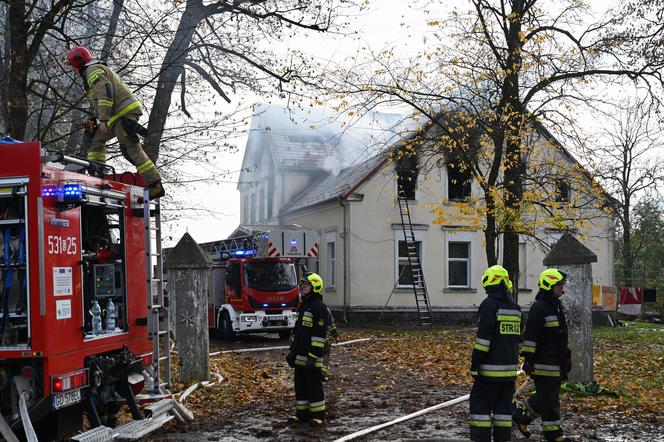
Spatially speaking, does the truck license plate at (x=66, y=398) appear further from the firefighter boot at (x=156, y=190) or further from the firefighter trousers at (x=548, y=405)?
the firefighter trousers at (x=548, y=405)

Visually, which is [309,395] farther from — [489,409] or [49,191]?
[49,191]

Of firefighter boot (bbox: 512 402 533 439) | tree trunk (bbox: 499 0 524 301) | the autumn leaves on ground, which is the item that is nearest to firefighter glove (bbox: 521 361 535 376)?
firefighter boot (bbox: 512 402 533 439)

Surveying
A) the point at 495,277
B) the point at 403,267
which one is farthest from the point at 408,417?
the point at 403,267

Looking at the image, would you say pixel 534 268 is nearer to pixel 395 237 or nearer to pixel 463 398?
pixel 395 237

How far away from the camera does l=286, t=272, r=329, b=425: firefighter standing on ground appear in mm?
8555

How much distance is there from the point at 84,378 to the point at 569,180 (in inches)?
619

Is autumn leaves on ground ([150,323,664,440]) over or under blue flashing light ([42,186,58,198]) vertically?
under

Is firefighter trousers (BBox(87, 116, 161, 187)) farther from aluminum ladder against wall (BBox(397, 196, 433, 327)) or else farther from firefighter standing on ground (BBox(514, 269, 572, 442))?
aluminum ladder against wall (BBox(397, 196, 433, 327))

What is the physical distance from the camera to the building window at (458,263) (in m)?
27.6

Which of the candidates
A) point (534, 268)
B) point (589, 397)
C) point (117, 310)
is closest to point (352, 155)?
point (534, 268)

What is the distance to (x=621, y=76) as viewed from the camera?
59.3ft

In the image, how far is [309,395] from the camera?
28.3ft

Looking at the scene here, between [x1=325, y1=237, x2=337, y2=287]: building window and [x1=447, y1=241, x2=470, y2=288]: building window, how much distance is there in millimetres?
4187

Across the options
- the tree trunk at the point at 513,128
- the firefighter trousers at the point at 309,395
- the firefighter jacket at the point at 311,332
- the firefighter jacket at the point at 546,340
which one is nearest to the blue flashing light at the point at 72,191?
the firefighter jacket at the point at 311,332
